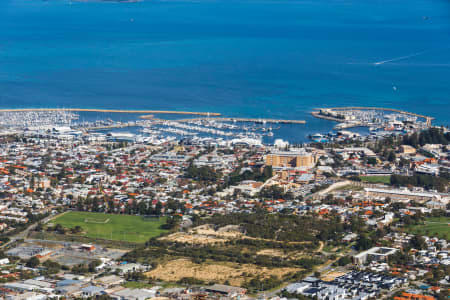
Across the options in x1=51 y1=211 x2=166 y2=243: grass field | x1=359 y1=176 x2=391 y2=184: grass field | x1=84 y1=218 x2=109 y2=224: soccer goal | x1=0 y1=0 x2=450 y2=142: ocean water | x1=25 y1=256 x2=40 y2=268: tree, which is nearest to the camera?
x1=25 y1=256 x2=40 y2=268: tree

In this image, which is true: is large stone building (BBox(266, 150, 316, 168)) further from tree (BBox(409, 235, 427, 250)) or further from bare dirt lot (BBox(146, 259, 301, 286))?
bare dirt lot (BBox(146, 259, 301, 286))

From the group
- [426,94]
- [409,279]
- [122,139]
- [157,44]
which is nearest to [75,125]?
[122,139]

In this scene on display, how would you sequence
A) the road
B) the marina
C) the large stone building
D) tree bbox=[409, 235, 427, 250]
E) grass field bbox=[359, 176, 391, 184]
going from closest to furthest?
tree bbox=[409, 235, 427, 250], the road, grass field bbox=[359, 176, 391, 184], the large stone building, the marina

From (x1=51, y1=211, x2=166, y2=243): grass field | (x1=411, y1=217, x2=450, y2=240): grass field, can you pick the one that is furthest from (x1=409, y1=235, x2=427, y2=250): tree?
(x1=51, y1=211, x2=166, y2=243): grass field

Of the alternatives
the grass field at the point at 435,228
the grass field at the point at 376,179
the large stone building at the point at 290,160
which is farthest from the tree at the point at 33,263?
the grass field at the point at 376,179

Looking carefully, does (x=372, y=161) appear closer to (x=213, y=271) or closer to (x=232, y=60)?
(x=213, y=271)

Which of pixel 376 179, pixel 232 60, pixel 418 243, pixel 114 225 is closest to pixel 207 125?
pixel 376 179
